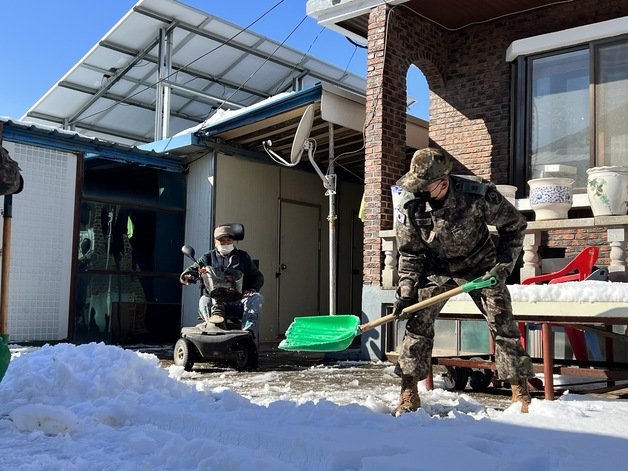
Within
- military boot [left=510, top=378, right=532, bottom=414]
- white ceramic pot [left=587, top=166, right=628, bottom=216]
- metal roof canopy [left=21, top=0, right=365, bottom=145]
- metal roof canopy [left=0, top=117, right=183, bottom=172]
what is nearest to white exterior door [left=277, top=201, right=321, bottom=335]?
metal roof canopy [left=0, top=117, right=183, bottom=172]

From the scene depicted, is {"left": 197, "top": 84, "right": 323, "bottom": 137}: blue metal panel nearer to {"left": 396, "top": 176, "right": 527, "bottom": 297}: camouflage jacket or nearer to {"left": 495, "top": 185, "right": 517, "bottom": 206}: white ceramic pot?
{"left": 495, "top": 185, "right": 517, "bottom": 206}: white ceramic pot

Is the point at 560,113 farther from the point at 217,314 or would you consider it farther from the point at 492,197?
the point at 217,314

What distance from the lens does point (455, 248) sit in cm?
460

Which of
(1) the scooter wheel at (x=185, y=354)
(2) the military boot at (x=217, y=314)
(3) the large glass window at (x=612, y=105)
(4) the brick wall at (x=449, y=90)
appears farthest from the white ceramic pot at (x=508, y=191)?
(1) the scooter wheel at (x=185, y=354)

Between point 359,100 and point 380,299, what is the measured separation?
10.4ft

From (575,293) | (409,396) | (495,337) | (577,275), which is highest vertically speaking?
(577,275)

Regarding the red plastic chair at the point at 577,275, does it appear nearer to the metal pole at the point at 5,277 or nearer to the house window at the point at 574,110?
the house window at the point at 574,110

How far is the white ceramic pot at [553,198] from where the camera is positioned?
24.9 ft

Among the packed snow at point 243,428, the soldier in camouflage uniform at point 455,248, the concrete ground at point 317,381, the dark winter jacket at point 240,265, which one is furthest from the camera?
→ the dark winter jacket at point 240,265

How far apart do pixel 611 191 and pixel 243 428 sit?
200 inches

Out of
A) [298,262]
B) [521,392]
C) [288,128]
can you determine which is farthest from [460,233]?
[298,262]

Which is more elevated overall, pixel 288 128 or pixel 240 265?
pixel 288 128

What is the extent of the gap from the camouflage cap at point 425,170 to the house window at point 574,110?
4.22 meters

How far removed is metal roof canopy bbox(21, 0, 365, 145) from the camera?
12.7m
